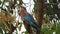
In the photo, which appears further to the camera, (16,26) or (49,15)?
(49,15)

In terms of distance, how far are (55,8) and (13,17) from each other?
0.42 metres

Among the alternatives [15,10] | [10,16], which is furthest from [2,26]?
[15,10]

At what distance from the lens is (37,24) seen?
92 cm

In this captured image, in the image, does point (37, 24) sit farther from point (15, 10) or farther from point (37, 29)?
point (15, 10)

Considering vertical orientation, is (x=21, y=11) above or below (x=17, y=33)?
above

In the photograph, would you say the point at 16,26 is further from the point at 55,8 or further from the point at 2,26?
the point at 55,8

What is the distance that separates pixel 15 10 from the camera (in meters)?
1.08

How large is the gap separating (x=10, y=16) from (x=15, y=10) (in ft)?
0.41

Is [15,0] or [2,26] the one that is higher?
[15,0]

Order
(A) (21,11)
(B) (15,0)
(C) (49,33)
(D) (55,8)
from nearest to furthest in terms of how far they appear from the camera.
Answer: (C) (49,33), (A) (21,11), (B) (15,0), (D) (55,8)

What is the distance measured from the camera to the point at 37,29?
91cm

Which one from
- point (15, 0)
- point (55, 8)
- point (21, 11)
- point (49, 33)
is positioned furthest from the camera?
point (55, 8)

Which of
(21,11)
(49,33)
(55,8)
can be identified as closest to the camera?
(49,33)

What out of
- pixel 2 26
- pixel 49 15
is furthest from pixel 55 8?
pixel 2 26
